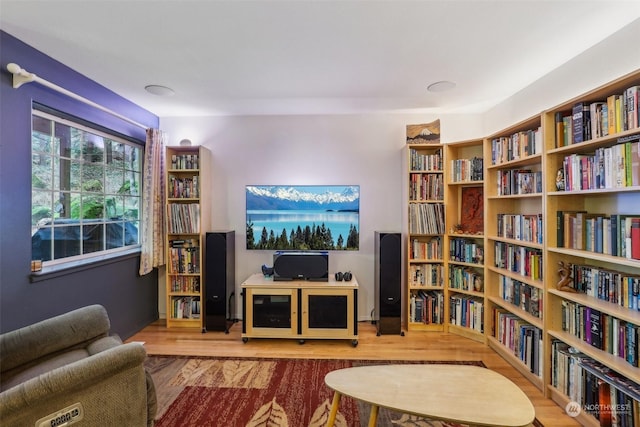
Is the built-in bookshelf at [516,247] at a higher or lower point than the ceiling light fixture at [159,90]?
lower

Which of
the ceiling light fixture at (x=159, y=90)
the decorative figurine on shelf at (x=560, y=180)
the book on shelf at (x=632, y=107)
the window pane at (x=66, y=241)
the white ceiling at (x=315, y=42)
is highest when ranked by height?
the ceiling light fixture at (x=159, y=90)

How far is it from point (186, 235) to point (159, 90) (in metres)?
1.47

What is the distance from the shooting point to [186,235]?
3.08m

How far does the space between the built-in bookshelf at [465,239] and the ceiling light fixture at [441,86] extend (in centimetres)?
59

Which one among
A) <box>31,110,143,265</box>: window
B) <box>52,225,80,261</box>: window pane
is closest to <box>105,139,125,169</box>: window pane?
<box>31,110,143,265</box>: window

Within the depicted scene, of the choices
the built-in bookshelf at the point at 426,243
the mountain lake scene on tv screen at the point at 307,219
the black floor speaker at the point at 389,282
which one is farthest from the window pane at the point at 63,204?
the built-in bookshelf at the point at 426,243

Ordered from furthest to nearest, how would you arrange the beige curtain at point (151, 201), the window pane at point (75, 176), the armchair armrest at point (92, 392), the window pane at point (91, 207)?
the beige curtain at point (151, 201) < the window pane at point (91, 207) < the window pane at point (75, 176) < the armchair armrest at point (92, 392)

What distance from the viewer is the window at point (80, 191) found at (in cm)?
204

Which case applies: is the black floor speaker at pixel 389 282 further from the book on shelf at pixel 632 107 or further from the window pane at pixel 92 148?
the window pane at pixel 92 148

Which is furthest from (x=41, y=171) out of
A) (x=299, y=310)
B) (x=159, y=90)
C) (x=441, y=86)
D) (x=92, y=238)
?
(x=441, y=86)

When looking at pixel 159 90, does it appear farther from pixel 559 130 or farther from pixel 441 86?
pixel 559 130

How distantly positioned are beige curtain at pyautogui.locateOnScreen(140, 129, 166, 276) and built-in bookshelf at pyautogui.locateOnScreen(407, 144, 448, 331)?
8.64 ft

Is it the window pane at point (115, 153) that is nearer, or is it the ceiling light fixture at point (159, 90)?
the ceiling light fixture at point (159, 90)

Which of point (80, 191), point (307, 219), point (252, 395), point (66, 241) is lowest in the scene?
point (252, 395)
